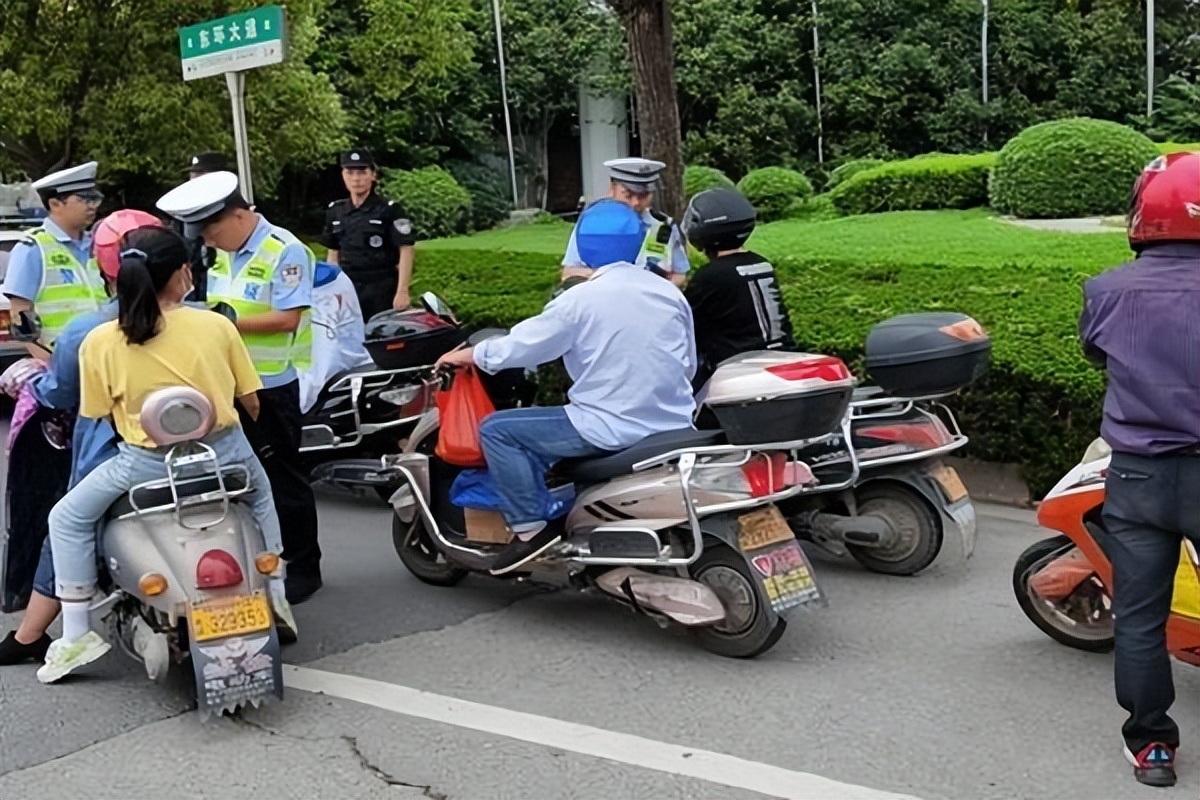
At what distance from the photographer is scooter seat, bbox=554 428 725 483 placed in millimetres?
4746

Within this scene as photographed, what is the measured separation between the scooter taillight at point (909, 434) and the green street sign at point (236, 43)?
532 centimetres

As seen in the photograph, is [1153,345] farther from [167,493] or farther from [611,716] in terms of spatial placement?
[167,493]

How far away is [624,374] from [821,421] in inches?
28.5

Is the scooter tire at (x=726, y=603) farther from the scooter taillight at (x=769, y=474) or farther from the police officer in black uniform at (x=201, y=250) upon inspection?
the police officer in black uniform at (x=201, y=250)

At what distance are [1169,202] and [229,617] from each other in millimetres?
2979

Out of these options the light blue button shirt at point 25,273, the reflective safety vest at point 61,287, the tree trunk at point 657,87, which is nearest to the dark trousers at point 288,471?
the reflective safety vest at point 61,287

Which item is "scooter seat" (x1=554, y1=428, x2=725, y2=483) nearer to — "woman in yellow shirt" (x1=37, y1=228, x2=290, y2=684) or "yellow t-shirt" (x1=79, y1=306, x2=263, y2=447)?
"woman in yellow shirt" (x1=37, y1=228, x2=290, y2=684)

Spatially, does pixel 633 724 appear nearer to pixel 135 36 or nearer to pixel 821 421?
pixel 821 421

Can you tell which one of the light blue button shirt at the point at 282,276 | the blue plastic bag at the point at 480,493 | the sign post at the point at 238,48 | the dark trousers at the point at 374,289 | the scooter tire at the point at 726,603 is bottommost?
the scooter tire at the point at 726,603

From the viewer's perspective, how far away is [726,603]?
4.69 metres

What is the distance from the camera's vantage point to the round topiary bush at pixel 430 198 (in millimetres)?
23359

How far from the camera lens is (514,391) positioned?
567 cm

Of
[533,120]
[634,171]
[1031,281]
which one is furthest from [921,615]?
[533,120]

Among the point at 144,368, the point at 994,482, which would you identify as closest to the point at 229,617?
the point at 144,368
